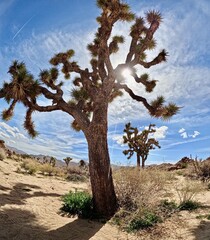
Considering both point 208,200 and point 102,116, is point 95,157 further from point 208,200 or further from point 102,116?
point 208,200

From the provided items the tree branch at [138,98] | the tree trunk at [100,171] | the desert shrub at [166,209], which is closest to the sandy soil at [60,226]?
the desert shrub at [166,209]

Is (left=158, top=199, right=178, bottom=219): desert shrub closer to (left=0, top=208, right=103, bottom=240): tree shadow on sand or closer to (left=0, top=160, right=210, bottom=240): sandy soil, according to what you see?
(left=0, top=160, right=210, bottom=240): sandy soil

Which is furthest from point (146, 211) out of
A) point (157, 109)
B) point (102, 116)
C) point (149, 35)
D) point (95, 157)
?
point (149, 35)

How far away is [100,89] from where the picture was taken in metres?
8.44

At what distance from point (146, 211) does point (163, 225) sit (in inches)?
22.8

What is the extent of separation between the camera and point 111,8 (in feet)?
29.3

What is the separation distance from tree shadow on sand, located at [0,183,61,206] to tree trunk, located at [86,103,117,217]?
2007mm

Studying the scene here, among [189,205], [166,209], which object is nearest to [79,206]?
[166,209]

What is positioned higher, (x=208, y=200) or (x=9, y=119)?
(x=9, y=119)

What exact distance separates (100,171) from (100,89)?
8.26 feet

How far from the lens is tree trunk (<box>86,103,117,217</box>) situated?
24.3 ft

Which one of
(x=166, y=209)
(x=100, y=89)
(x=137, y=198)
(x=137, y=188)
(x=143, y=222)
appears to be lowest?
(x=143, y=222)

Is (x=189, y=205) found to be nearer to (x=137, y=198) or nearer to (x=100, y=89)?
(x=137, y=198)

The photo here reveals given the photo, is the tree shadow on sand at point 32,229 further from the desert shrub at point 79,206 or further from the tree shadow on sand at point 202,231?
the tree shadow on sand at point 202,231
